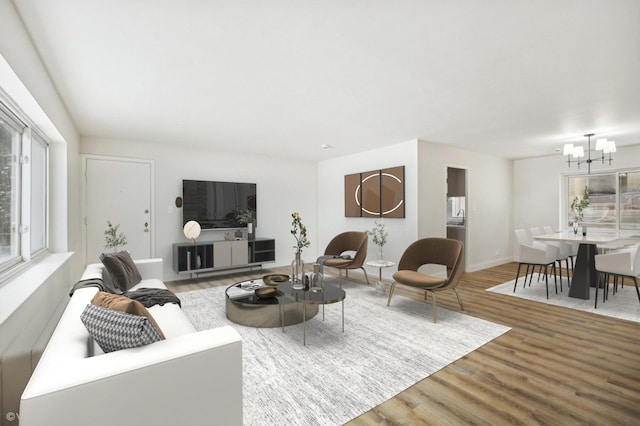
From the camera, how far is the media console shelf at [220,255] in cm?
531

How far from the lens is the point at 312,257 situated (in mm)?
7547

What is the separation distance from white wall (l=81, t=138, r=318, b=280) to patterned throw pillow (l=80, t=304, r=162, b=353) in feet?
14.1

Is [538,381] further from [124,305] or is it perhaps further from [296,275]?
[124,305]

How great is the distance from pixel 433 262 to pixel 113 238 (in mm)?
4889

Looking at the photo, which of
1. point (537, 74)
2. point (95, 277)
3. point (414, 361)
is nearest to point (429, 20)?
point (537, 74)

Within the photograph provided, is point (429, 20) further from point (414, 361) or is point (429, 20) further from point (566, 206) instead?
point (566, 206)

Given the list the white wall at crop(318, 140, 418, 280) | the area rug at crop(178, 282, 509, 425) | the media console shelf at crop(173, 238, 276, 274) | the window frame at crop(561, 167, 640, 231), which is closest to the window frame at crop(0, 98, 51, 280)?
the area rug at crop(178, 282, 509, 425)

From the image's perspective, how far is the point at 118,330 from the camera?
4.76 ft

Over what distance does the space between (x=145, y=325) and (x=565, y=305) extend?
4809mm

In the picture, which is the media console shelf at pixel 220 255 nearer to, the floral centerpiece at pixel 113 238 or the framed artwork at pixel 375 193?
the floral centerpiece at pixel 113 238

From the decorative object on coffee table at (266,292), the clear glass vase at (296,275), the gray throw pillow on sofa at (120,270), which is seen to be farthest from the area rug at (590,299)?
the gray throw pillow on sofa at (120,270)

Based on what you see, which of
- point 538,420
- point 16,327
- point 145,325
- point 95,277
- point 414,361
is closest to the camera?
point 145,325

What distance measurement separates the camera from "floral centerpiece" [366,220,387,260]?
18.2 ft

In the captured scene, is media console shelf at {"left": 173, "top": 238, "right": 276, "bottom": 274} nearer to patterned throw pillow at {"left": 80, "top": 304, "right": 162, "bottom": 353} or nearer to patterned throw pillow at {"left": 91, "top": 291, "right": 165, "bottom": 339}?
patterned throw pillow at {"left": 91, "top": 291, "right": 165, "bottom": 339}
